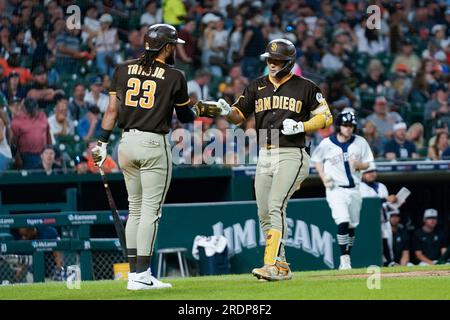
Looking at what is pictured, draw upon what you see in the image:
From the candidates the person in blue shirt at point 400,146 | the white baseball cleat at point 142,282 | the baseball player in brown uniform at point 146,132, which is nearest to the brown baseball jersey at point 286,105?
the baseball player in brown uniform at point 146,132

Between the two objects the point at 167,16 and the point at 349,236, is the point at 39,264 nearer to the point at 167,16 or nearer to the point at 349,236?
the point at 349,236

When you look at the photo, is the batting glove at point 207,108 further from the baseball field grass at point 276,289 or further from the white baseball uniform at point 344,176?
the white baseball uniform at point 344,176

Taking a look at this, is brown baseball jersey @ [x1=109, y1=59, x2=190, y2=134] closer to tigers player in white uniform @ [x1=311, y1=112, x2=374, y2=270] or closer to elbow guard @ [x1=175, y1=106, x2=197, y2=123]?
elbow guard @ [x1=175, y1=106, x2=197, y2=123]

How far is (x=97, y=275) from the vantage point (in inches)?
546

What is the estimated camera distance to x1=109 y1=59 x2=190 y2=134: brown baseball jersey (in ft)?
30.2

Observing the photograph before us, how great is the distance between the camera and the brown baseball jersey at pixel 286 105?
995 cm

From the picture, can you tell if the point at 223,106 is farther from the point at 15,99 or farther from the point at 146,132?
the point at 15,99

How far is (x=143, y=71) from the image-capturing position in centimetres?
926

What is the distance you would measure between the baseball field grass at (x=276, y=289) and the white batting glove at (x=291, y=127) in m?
1.24

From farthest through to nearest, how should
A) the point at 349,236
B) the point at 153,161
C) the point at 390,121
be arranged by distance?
the point at 390,121
the point at 349,236
the point at 153,161

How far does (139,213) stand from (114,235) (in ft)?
20.8

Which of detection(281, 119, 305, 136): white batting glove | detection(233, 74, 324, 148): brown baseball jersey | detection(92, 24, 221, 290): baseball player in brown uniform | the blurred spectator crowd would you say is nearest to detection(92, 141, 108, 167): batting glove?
detection(92, 24, 221, 290): baseball player in brown uniform
